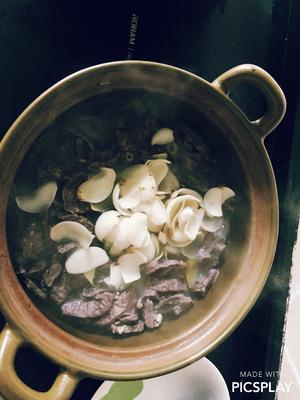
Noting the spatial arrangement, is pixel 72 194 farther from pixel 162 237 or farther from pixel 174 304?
pixel 174 304

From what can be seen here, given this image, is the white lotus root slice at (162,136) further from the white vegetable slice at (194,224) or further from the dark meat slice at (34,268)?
the dark meat slice at (34,268)

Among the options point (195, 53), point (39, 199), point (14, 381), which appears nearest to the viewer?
point (14, 381)

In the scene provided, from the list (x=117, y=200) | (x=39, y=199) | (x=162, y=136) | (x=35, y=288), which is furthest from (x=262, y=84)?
(x=35, y=288)

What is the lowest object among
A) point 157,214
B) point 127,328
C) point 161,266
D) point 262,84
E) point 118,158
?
point 127,328

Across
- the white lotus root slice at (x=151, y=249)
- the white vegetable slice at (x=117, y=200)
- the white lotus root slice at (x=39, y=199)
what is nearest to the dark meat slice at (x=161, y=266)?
the white lotus root slice at (x=151, y=249)

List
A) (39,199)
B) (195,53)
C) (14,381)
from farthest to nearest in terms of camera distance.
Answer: (195,53), (39,199), (14,381)

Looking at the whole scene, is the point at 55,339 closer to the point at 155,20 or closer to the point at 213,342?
the point at 213,342
